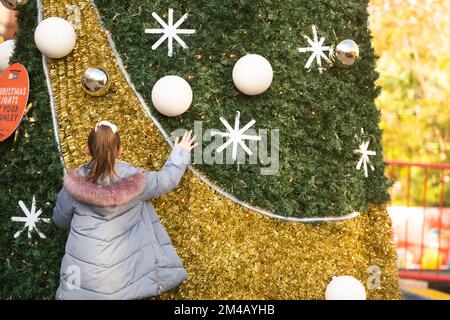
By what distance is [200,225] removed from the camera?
12.3ft

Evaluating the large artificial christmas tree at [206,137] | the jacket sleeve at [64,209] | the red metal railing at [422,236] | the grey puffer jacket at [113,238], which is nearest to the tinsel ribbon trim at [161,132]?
the large artificial christmas tree at [206,137]

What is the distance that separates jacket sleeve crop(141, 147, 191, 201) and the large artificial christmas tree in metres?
0.23

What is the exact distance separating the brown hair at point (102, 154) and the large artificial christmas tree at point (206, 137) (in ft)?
1.77

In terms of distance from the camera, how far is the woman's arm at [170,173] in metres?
3.39

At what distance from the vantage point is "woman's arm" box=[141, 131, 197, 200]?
339 cm

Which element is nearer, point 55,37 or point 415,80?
point 55,37

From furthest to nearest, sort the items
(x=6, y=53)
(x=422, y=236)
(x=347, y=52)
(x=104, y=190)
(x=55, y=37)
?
(x=422, y=236) → (x=6, y=53) → (x=347, y=52) → (x=55, y=37) → (x=104, y=190)

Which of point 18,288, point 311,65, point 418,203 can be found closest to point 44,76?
point 18,288

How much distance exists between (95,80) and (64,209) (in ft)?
2.61

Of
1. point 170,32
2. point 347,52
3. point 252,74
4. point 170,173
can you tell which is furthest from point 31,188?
point 347,52

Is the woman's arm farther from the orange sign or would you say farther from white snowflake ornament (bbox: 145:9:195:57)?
the orange sign

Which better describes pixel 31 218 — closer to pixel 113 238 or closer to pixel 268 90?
pixel 113 238
